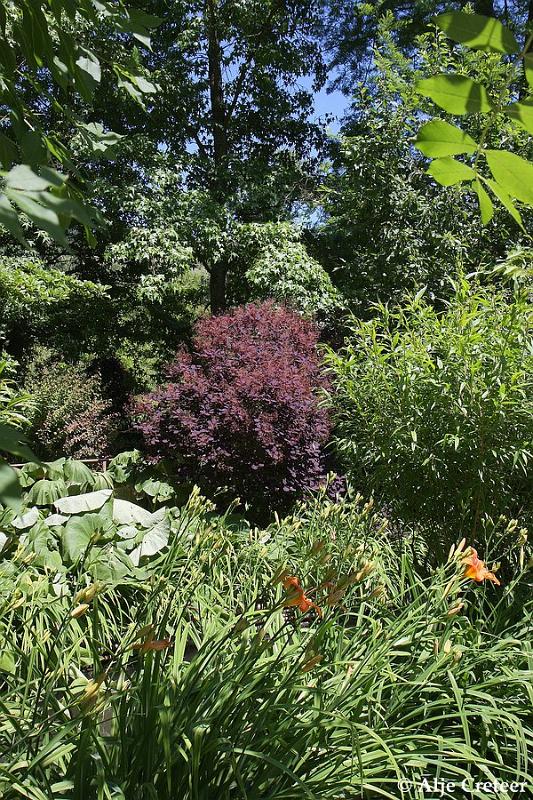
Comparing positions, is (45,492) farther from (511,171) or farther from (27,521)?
(511,171)

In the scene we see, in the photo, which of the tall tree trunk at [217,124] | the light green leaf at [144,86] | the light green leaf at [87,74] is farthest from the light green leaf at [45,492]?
the tall tree trunk at [217,124]

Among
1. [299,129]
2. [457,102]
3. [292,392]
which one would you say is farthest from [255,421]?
[299,129]

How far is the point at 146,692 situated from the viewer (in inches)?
70.3

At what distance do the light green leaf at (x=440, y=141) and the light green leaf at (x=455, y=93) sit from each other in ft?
0.08

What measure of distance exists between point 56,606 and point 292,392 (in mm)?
2393

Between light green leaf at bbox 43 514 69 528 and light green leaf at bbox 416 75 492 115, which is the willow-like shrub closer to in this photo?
light green leaf at bbox 43 514 69 528

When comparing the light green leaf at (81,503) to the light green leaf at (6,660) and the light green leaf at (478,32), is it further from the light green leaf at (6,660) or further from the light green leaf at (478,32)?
the light green leaf at (478,32)

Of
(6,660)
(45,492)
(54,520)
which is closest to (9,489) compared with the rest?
(6,660)

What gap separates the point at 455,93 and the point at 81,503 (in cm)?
348

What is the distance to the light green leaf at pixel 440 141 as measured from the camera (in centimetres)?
81

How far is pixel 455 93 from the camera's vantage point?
795mm

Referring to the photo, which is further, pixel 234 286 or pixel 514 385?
pixel 234 286

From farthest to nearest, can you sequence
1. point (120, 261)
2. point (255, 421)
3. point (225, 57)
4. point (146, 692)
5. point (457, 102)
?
point (225, 57)
point (120, 261)
point (255, 421)
point (146, 692)
point (457, 102)

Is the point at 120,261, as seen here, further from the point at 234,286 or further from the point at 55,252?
the point at 234,286
